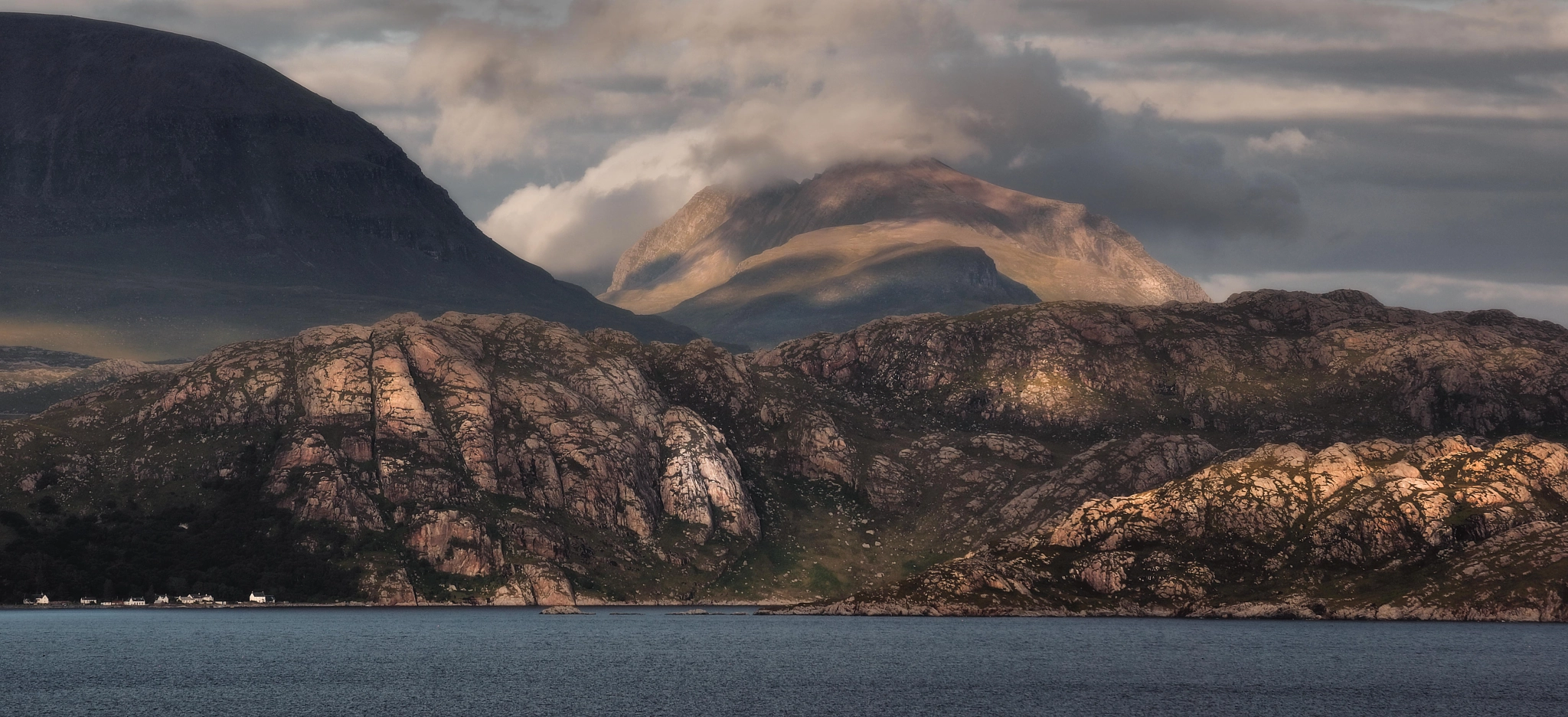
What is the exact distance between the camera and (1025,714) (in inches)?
7121

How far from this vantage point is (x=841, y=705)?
188 meters

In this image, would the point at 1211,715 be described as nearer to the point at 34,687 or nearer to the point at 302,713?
the point at 302,713

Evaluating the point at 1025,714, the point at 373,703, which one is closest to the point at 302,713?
the point at 373,703

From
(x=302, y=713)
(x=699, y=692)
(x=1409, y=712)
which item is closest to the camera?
(x=302, y=713)

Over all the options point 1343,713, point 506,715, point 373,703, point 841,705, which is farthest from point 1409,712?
point 373,703

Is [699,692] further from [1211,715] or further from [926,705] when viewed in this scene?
[1211,715]

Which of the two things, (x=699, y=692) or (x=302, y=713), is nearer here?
(x=302, y=713)

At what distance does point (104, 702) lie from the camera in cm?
18238

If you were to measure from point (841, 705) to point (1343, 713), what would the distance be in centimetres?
5929

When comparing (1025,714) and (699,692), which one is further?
(699,692)

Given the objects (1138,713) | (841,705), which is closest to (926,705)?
(841,705)

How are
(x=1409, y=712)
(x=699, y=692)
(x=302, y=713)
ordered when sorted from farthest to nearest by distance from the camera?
(x=699, y=692), (x=1409, y=712), (x=302, y=713)

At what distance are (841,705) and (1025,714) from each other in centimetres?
2226

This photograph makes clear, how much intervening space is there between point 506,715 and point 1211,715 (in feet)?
267
